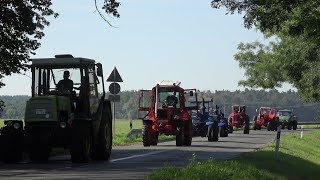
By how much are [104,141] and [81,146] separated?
7.03 feet

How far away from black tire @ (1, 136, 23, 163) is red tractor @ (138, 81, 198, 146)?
10674 mm

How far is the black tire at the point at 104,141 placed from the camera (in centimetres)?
2012

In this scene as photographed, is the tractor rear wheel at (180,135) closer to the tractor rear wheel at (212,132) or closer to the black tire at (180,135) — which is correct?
the black tire at (180,135)

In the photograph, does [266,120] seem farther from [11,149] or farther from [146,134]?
[11,149]

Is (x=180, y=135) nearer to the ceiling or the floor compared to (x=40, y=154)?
nearer to the ceiling

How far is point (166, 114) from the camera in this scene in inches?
1163

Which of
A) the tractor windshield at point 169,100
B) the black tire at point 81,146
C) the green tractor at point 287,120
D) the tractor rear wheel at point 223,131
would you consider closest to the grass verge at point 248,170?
the black tire at point 81,146

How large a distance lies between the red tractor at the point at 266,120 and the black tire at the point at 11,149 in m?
41.0

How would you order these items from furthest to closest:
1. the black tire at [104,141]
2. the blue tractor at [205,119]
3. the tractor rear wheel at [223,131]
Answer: the tractor rear wheel at [223,131], the blue tractor at [205,119], the black tire at [104,141]

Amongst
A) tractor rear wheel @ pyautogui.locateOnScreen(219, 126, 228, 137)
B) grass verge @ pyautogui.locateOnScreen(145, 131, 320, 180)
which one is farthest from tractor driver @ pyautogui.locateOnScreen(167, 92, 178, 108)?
tractor rear wheel @ pyautogui.locateOnScreen(219, 126, 228, 137)

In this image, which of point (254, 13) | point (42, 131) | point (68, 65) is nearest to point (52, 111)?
point (42, 131)

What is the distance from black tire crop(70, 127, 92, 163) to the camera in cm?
1809

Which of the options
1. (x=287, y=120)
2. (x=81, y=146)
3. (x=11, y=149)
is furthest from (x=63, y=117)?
(x=287, y=120)

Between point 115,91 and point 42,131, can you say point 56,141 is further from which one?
point 115,91
